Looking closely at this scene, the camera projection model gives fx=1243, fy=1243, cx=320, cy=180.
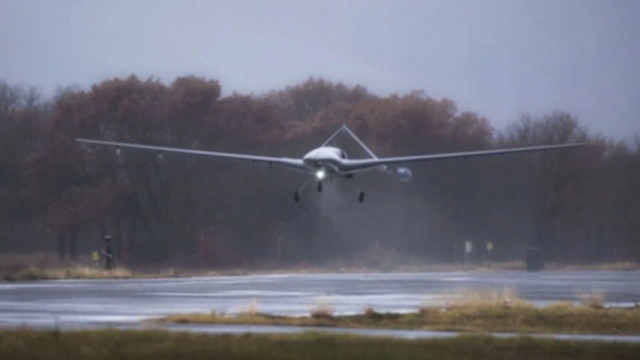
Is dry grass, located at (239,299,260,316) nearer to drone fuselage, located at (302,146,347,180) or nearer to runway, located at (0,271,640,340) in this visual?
runway, located at (0,271,640,340)

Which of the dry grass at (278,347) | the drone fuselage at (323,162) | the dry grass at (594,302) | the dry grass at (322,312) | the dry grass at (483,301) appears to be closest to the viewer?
the dry grass at (278,347)

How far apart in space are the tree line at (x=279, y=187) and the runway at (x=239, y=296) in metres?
32.6

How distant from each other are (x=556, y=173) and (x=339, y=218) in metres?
15.5

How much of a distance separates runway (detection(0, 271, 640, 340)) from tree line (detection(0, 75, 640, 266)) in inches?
1284

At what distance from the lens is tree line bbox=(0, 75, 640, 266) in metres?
79.4

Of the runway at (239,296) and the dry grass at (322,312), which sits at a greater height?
the runway at (239,296)

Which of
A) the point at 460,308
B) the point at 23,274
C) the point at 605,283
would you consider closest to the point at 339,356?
the point at 460,308

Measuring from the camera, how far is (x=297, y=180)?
267 ft

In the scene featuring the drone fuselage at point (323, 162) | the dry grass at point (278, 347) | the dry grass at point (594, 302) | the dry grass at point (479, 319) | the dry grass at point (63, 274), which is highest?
the drone fuselage at point (323, 162)

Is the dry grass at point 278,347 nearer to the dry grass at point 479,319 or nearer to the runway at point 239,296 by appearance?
the runway at point 239,296

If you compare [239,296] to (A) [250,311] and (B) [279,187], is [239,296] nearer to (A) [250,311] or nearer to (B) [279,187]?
(A) [250,311]

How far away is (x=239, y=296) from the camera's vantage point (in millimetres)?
34812

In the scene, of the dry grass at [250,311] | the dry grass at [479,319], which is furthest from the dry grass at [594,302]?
the dry grass at [250,311]

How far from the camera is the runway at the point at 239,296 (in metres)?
27.2
